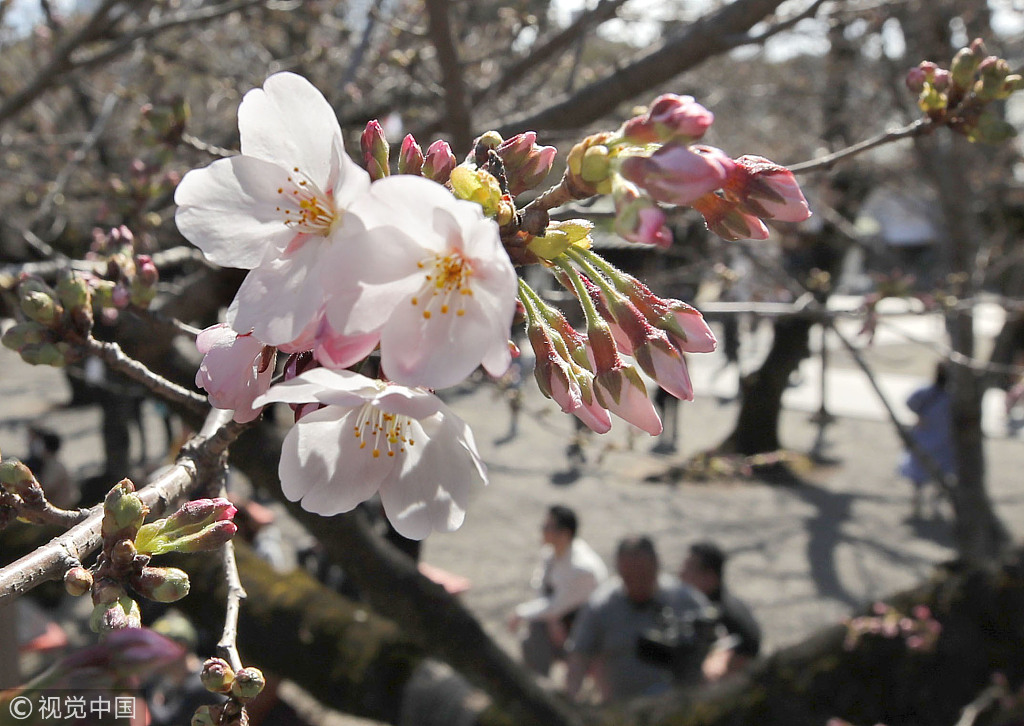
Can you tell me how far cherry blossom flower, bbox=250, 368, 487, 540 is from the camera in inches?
40.3

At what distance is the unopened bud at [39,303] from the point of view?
1.29 m

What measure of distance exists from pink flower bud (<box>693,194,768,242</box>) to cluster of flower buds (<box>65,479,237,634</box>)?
68 cm

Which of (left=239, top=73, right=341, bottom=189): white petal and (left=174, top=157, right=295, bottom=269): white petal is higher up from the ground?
(left=239, top=73, right=341, bottom=189): white petal

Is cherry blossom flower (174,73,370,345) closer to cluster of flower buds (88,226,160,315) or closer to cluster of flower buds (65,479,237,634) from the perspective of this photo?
cluster of flower buds (65,479,237,634)

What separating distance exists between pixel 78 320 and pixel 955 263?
4.69 metres

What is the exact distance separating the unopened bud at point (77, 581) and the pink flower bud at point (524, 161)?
648 millimetres

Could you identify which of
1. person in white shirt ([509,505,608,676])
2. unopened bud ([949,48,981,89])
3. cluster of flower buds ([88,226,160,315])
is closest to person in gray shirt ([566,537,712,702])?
person in white shirt ([509,505,608,676])

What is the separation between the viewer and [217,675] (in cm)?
92

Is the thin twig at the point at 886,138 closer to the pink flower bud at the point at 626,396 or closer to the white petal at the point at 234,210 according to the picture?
the pink flower bud at the point at 626,396

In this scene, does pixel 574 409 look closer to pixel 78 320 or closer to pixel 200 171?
pixel 200 171

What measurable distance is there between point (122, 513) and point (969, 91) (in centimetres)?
172

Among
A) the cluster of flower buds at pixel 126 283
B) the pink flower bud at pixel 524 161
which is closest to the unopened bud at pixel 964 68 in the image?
the pink flower bud at pixel 524 161

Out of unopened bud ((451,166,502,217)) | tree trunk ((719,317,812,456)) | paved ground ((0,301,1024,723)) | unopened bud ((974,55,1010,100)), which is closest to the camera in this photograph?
unopened bud ((451,166,502,217))

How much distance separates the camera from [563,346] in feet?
3.30
